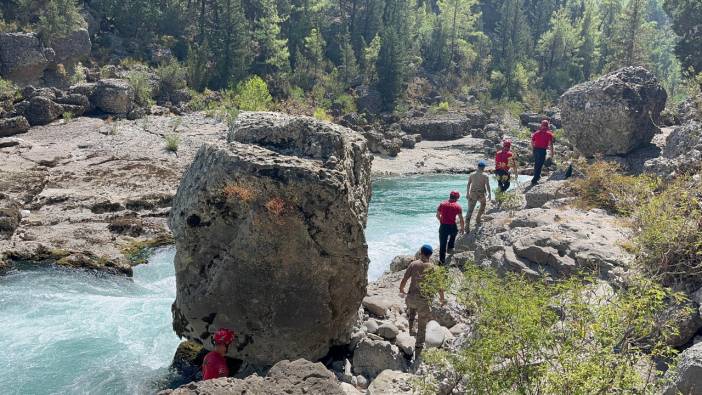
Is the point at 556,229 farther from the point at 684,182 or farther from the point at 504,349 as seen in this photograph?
the point at 504,349

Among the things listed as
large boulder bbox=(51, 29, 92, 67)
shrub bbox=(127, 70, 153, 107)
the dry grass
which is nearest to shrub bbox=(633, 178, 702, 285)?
the dry grass

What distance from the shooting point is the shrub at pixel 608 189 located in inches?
487

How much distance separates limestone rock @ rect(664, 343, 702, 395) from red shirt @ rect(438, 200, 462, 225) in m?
6.95

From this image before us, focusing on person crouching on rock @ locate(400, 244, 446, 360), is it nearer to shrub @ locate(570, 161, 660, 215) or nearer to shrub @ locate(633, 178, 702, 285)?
shrub @ locate(633, 178, 702, 285)

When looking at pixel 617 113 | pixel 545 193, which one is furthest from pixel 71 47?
pixel 617 113

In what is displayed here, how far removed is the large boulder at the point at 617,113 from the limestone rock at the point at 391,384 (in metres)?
13.5

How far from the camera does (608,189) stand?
45.9 feet

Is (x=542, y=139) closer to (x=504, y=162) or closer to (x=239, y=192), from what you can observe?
(x=504, y=162)

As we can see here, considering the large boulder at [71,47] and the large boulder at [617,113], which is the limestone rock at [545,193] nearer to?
the large boulder at [617,113]

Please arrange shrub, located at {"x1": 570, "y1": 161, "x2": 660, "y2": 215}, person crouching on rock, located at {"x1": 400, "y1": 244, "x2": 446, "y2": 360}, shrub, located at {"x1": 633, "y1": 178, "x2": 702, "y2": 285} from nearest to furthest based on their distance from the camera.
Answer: shrub, located at {"x1": 633, "y1": 178, "x2": 702, "y2": 285}, person crouching on rock, located at {"x1": 400, "y1": 244, "x2": 446, "y2": 360}, shrub, located at {"x1": 570, "y1": 161, "x2": 660, "y2": 215}

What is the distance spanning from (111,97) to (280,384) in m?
31.7

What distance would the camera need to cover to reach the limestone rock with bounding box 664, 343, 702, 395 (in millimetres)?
5570

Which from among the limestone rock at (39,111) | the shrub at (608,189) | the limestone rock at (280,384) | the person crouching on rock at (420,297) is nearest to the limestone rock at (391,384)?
the person crouching on rock at (420,297)

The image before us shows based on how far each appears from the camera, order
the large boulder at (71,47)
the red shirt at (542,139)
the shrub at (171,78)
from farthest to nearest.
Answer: the shrub at (171,78), the large boulder at (71,47), the red shirt at (542,139)
